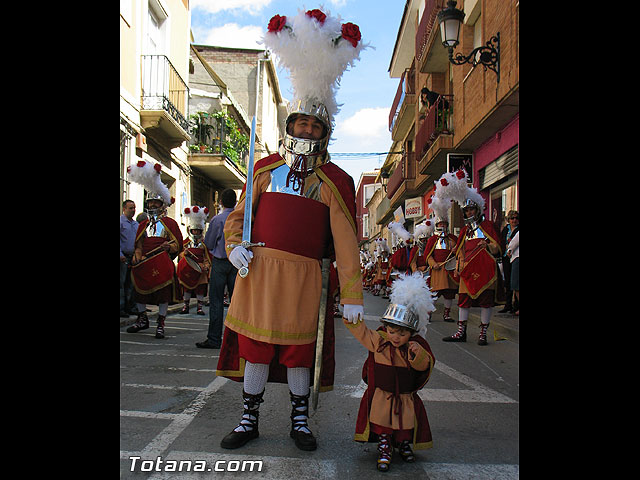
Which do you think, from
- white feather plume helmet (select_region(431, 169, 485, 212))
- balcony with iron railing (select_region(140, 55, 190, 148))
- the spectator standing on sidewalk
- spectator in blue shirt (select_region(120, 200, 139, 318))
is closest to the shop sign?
balcony with iron railing (select_region(140, 55, 190, 148))

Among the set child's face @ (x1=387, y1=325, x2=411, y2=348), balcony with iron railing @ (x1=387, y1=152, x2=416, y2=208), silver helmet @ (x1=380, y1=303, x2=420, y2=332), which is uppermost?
balcony with iron railing @ (x1=387, y1=152, x2=416, y2=208)

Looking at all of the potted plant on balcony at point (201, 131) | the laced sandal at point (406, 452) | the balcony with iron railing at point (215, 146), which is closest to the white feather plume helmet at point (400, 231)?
the balcony with iron railing at point (215, 146)

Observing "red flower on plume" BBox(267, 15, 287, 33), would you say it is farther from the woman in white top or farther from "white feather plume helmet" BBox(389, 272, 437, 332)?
the woman in white top

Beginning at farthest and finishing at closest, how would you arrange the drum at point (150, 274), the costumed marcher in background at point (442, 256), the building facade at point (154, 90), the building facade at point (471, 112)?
the building facade at point (154, 90) → the building facade at point (471, 112) → the costumed marcher in background at point (442, 256) → the drum at point (150, 274)

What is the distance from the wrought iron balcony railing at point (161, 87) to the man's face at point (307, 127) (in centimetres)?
1113

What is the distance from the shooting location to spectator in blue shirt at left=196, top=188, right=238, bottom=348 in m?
6.66

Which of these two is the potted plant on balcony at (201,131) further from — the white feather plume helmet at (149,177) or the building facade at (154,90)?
the white feather plume helmet at (149,177)

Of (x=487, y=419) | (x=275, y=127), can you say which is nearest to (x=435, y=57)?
(x=487, y=419)

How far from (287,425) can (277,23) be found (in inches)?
101

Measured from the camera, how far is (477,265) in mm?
7340

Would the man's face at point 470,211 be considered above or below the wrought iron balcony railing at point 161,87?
below

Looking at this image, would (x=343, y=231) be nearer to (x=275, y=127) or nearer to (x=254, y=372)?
(x=254, y=372)

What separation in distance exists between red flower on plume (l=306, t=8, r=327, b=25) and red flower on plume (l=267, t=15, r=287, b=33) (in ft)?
0.52

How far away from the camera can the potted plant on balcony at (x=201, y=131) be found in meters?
19.5
